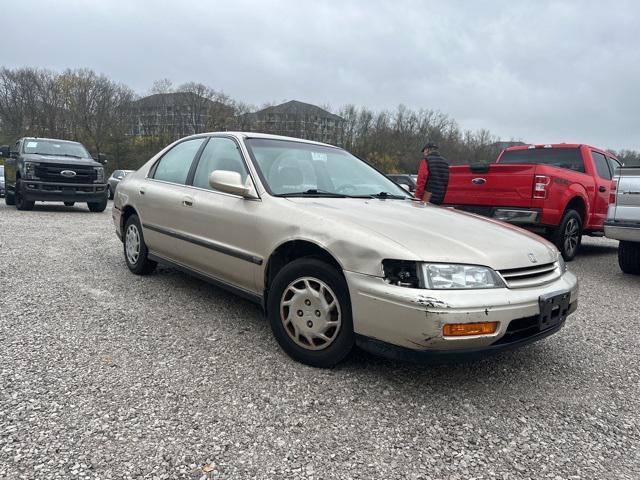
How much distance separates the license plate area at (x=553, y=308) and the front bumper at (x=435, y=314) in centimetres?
4

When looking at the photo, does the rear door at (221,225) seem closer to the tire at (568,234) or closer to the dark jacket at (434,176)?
the dark jacket at (434,176)

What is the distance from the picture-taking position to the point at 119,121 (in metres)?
43.5

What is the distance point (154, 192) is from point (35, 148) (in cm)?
955

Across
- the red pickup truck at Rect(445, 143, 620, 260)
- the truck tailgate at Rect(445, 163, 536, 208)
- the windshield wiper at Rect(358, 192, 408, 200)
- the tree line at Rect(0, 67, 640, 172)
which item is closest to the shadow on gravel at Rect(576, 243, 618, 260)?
the red pickup truck at Rect(445, 143, 620, 260)

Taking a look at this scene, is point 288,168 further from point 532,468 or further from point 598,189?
point 598,189

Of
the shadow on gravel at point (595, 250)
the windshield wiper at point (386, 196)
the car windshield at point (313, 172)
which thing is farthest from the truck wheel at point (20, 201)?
the shadow on gravel at point (595, 250)

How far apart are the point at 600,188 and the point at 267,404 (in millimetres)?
7461

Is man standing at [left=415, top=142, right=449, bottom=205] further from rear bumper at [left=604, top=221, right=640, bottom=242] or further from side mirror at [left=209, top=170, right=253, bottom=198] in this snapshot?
side mirror at [left=209, top=170, right=253, bottom=198]

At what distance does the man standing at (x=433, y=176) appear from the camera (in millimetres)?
7160

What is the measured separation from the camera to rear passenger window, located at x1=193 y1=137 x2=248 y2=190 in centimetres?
374

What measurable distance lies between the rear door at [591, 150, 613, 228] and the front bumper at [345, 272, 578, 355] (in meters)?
6.12

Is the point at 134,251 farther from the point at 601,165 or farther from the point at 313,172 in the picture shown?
the point at 601,165

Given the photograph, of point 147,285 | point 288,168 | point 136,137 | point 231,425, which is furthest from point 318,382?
point 136,137

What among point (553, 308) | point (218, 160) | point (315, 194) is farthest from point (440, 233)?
point (218, 160)
